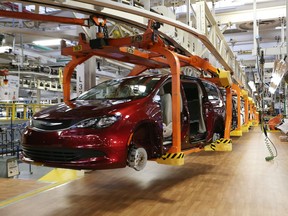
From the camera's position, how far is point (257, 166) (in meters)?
6.53

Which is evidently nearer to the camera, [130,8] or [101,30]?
[130,8]

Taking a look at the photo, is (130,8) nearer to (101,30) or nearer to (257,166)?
(101,30)

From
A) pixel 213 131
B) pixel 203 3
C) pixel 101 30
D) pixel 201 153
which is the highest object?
pixel 203 3

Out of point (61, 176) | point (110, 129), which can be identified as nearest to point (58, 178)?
point (61, 176)

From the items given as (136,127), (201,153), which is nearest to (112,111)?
(136,127)

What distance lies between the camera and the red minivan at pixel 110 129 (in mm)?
3520

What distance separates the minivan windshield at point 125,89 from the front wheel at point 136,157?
0.82 m

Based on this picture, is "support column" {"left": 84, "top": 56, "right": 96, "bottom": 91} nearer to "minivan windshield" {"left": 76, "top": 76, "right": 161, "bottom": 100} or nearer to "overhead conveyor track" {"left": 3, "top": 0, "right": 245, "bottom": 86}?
"minivan windshield" {"left": 76, "top": 76, "right": 161, "bottom": 100}

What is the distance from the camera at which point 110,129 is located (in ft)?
11.7

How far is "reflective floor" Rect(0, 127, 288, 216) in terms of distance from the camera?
384 centimetres

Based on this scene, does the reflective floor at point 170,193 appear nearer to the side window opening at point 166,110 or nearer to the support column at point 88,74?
the side window opening at point 166,110

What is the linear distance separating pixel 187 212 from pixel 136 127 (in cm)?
118

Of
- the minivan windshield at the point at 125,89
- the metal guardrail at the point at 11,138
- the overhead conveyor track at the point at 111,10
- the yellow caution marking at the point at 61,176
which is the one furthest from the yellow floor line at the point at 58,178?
the metal guardrail at the point at 11,138

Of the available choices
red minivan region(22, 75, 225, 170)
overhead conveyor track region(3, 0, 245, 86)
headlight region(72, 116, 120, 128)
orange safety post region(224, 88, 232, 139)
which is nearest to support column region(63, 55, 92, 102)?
red minivan region(22, 75, 225, 170)
